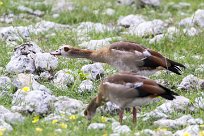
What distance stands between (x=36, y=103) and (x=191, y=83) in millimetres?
2596

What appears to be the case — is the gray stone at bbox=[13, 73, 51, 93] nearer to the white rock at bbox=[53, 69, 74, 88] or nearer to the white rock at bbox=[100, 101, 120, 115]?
the white rock at bbox=[53, 69, 74, 88]

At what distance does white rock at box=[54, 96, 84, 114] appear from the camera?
9750 millimetres

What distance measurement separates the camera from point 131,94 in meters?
9.12

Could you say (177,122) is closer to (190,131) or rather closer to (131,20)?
(190,131)

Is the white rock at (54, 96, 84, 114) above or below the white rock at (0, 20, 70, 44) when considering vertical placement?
above

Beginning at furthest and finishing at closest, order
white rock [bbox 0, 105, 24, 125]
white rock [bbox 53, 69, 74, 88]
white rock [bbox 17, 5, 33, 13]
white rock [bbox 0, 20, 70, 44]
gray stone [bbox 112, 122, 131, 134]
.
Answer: white rock [bbox 17, 5, 33, 13]
white rock [bbox 0, 20, 70, 44]
white rock [bbox 53, 69, 74, 88]
white rock [bbox 0, 105, 24, 125]
gray stone [bbox 112, 122, 131, 134]

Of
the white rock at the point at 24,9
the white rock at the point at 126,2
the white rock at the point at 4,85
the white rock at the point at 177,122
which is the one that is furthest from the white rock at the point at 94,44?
the white rock at the point at 177,122

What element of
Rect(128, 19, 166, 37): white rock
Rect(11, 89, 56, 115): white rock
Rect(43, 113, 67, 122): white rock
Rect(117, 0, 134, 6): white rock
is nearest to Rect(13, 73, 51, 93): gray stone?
Rect(11, 89, 56, 115): white rock

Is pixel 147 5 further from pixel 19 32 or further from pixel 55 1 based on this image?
pixel 19 32

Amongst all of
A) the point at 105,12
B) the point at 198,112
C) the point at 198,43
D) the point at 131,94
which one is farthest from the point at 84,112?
the point at 105,12

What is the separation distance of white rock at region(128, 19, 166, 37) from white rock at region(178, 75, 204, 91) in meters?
3.44

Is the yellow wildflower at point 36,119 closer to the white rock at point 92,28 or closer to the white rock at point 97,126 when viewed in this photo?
the white rock at point 97,126

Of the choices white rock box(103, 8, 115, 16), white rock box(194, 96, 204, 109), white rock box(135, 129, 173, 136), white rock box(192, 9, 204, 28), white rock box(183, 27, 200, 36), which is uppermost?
white rock box(135, 129, 173, 136)

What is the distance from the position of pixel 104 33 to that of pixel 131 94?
5585 millimetres
